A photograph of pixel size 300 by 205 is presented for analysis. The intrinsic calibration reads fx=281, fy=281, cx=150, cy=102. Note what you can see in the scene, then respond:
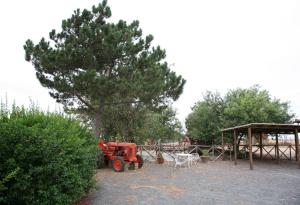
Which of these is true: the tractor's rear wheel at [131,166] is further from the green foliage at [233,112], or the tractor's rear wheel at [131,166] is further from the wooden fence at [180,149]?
the green foliage at [233,112]

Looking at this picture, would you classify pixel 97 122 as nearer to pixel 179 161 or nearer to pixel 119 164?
pixel 119 164

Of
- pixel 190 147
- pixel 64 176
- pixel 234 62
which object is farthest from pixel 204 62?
pixel 64 176

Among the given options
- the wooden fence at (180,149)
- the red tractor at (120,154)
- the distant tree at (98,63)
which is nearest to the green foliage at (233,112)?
the wooden fence at (180,149)

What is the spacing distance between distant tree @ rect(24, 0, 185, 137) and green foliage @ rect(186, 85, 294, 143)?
27.9ft

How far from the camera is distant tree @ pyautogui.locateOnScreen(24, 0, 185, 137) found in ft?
41.6

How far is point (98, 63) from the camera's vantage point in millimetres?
13711

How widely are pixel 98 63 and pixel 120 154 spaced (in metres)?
4.68

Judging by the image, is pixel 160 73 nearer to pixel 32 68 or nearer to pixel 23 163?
pixel 32 68

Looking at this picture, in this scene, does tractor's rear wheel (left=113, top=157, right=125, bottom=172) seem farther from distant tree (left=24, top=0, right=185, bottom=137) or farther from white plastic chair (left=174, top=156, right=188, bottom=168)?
white plastic chair (left=174, top=156, right=188, bottom=168)

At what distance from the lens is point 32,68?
14.3 m

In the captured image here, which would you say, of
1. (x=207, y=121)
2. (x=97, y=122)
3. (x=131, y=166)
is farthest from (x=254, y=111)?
(x=97, y=122)

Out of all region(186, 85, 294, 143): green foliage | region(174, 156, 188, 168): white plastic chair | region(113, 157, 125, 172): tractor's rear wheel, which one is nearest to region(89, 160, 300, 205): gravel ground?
region(113, 157, 125, 172): tractor's rear wheel

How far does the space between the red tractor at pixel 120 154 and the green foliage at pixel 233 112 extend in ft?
31.7

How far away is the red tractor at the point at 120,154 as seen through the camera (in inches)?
534
